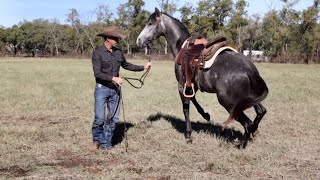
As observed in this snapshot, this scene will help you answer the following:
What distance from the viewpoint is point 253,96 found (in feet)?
22.3

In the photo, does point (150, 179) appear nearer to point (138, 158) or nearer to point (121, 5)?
point (138, 158)

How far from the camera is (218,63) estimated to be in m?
6.99

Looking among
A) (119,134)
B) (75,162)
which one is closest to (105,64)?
(75,162)

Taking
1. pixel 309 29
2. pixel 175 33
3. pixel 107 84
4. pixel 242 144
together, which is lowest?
pixel 242 144

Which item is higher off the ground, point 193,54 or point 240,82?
point 193,54

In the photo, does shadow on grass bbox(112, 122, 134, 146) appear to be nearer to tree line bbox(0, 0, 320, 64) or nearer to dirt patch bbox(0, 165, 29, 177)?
dirt patch bbox(0, 165, 29, 177)

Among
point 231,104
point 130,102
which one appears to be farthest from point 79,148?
point 130,102

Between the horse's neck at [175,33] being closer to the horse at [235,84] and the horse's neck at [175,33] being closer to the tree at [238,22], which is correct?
the horse at [235,84]

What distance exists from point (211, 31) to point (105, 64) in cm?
6208

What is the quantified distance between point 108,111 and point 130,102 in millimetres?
6356

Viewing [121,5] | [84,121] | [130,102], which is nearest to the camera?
[84,121]

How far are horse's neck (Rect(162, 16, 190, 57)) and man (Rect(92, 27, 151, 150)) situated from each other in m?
1.04

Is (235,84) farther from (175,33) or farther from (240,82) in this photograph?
(175,33)

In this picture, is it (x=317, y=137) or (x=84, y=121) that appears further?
(x=84, y=121)
